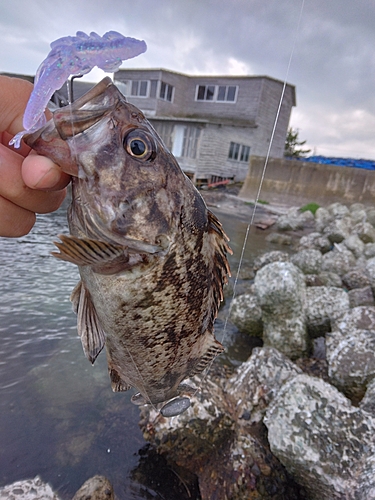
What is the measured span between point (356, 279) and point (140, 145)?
7.97 metres

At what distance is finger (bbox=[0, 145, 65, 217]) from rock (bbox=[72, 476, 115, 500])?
2489 mm

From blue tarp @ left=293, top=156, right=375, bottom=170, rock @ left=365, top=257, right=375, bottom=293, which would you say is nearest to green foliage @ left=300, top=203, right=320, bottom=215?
blue tarp @ left=293, top=156, right=375, bottom=170

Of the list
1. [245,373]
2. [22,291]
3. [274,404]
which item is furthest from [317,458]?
[22,291]

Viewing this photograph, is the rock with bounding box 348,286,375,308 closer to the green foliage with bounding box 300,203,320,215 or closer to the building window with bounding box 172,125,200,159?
the green foliage with bounding box 300,203,320,215

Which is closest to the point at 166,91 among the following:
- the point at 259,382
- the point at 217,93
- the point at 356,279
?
the point at 217,93

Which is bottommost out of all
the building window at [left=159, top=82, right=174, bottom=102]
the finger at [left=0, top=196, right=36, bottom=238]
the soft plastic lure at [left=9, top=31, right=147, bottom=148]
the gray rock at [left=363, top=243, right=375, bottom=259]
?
the gray rock at [left=363, top=243, right=375, bottom=259]

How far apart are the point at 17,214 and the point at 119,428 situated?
3288mm

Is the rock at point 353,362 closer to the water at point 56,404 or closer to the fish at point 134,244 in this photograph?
the water at point 56,404

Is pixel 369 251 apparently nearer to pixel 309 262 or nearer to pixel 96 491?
pixel 309 262

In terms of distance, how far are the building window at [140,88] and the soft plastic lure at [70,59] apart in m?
29.1

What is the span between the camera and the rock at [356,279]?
7988 millimetres

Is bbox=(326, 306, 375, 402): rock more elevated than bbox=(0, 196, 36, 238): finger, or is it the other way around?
bbox=(0, 196, 36, 238): finger

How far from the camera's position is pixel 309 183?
72.2 feet

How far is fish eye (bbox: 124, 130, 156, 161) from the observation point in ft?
5.00
